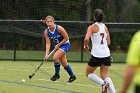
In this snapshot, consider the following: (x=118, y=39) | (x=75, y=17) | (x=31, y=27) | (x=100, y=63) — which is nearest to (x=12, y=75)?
(x=100, y=63)

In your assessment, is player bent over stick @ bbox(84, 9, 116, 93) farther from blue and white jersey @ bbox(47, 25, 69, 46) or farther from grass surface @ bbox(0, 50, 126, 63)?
grass surface @ bbox(0, 50, 126, 63)

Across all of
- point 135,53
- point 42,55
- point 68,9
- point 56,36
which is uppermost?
point 135,53

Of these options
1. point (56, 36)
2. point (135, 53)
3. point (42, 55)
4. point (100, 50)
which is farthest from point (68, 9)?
point (135, 53)

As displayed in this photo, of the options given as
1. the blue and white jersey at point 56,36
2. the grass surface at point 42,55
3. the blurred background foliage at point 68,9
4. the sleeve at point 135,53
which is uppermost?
the sleeve at point 135,53

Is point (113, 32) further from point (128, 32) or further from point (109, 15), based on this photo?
point (109, 15)

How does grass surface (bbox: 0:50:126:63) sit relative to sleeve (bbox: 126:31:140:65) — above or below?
below

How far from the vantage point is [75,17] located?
23844 millimetres

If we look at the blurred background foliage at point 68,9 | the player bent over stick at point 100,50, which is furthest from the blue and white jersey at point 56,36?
the blurred background foliage at point 68,9

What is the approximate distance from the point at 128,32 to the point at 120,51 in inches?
55.3

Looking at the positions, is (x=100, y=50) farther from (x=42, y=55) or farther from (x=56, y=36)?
(x=42, y=55)

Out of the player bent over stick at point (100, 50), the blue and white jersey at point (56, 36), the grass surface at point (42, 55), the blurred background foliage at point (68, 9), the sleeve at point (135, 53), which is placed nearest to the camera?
the sleeve at point (135, 53)

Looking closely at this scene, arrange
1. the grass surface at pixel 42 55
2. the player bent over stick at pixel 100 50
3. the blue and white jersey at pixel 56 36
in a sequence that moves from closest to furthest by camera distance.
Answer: the player bent over stick at pixel 100 50, the blue and white jersey at pixel 56 36, the grass surface at pixel 42 55

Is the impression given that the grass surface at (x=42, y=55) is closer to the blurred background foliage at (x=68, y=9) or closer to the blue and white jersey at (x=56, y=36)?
the blurred background foliage at (x=68, y=9)

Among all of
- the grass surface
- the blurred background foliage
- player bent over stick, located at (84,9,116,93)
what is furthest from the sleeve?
the blurred background foliage
